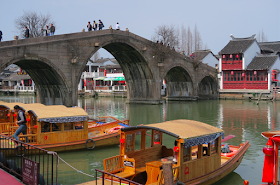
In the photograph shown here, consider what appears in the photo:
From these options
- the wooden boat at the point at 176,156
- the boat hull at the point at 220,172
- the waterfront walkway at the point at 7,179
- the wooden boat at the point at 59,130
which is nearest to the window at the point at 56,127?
the wooden boat at the point at 59,130

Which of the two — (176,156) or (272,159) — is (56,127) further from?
(272,159)

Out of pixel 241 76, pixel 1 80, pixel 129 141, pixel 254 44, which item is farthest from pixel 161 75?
pixel 1 80

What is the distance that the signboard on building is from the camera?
758cm

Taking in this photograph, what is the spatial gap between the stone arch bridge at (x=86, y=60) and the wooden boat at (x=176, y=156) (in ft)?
52.7

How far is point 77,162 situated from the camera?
1273cm

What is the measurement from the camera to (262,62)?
4359 cm

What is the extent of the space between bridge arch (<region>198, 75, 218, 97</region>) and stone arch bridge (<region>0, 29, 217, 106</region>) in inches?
6.5

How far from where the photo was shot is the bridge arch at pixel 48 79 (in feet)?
84.9

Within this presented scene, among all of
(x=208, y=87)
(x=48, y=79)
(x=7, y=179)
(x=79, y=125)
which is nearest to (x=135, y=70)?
(x=48, y=79)

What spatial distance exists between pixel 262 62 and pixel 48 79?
30487 mm

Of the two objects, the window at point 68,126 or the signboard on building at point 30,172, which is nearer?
the signboard on building at point 30,172

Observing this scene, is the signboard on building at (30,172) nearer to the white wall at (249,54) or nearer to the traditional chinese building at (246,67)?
the traditional chinese building at (246,67)

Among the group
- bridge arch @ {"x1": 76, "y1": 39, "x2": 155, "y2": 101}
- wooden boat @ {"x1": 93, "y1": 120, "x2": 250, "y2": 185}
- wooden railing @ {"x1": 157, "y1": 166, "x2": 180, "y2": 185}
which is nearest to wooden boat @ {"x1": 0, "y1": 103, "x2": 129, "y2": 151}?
wooden boat @ {"x1": 93, "y1": 120, "x2": 250, "y2": 185}

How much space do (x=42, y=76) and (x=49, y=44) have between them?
4785mm
